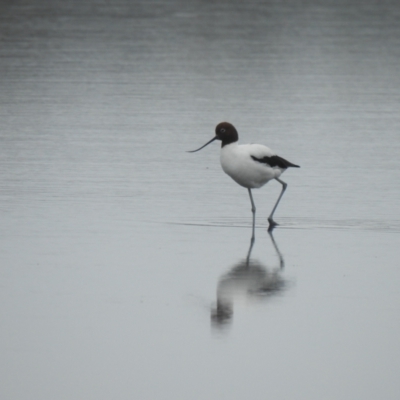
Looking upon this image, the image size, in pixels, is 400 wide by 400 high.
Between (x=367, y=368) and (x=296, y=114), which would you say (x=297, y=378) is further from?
(x=296, y=114)

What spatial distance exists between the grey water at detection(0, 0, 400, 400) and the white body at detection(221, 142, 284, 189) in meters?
0.40

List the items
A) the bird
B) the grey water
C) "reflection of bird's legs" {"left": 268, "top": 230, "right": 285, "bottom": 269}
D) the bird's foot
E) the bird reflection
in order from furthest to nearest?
the bird, the bird's foot, "reflection of bird's legs" {"left": 268, "top": 230, "right": 285, "bottom": 269}, the bird reflection, the grey water

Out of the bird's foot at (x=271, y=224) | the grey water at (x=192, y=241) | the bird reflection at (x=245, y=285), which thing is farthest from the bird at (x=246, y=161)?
the bird reflection at (x=245, y=285)

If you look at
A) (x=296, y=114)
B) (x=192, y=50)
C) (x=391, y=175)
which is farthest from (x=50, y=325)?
(x=192, y=50)

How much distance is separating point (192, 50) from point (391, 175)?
58.8 feet

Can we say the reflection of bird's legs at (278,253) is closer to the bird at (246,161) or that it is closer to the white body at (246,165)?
the bird at (246,161)

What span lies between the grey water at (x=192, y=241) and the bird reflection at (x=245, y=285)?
2 cm

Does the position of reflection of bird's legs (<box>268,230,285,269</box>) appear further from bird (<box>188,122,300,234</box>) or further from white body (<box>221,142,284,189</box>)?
white body (<box>221,142,284,189</box>)

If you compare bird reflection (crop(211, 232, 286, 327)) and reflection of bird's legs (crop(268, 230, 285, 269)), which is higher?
bird reflection (crop(211, 232, 286, 327))

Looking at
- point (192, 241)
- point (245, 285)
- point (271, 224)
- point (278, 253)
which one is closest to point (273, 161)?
point (271, 224)

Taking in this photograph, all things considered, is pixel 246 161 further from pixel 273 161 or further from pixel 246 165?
pixel 273 161

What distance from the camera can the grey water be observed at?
6473 mm

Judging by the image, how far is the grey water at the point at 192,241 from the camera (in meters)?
6.47

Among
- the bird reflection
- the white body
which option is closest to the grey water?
the bird reflection
